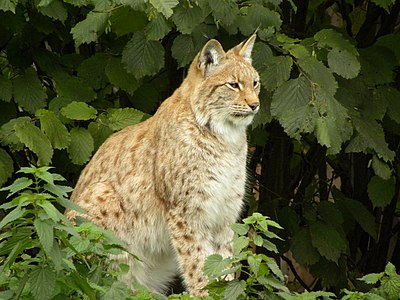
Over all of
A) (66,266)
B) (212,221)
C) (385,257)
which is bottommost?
(385,257)

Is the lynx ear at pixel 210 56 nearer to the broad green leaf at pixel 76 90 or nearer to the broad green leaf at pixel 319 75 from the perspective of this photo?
the broad green leaf at pixel 319 75

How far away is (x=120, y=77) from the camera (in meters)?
8.04

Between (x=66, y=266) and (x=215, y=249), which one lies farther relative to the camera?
(x=215, y=249)

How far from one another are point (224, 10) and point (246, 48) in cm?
35

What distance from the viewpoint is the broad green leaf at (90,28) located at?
7.38 m

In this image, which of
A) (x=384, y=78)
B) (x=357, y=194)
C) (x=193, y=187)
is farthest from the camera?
(x=357, y=194)

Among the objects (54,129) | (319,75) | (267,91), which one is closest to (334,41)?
(319,75)

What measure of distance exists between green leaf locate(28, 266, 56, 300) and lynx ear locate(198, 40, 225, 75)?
2391 mm

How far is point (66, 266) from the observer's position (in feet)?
16.9

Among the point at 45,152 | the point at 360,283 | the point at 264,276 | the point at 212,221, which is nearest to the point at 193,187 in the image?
the point at 212,221

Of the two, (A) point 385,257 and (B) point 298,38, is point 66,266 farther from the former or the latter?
(A) point 385,257

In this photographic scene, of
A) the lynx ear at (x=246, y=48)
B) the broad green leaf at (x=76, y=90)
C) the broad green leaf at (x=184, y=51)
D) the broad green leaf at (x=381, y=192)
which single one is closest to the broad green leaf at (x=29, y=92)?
the broad green leaf at (x=76, y=90)

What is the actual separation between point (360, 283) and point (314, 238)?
2.11 ft

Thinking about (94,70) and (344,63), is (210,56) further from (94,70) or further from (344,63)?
(94,70)
